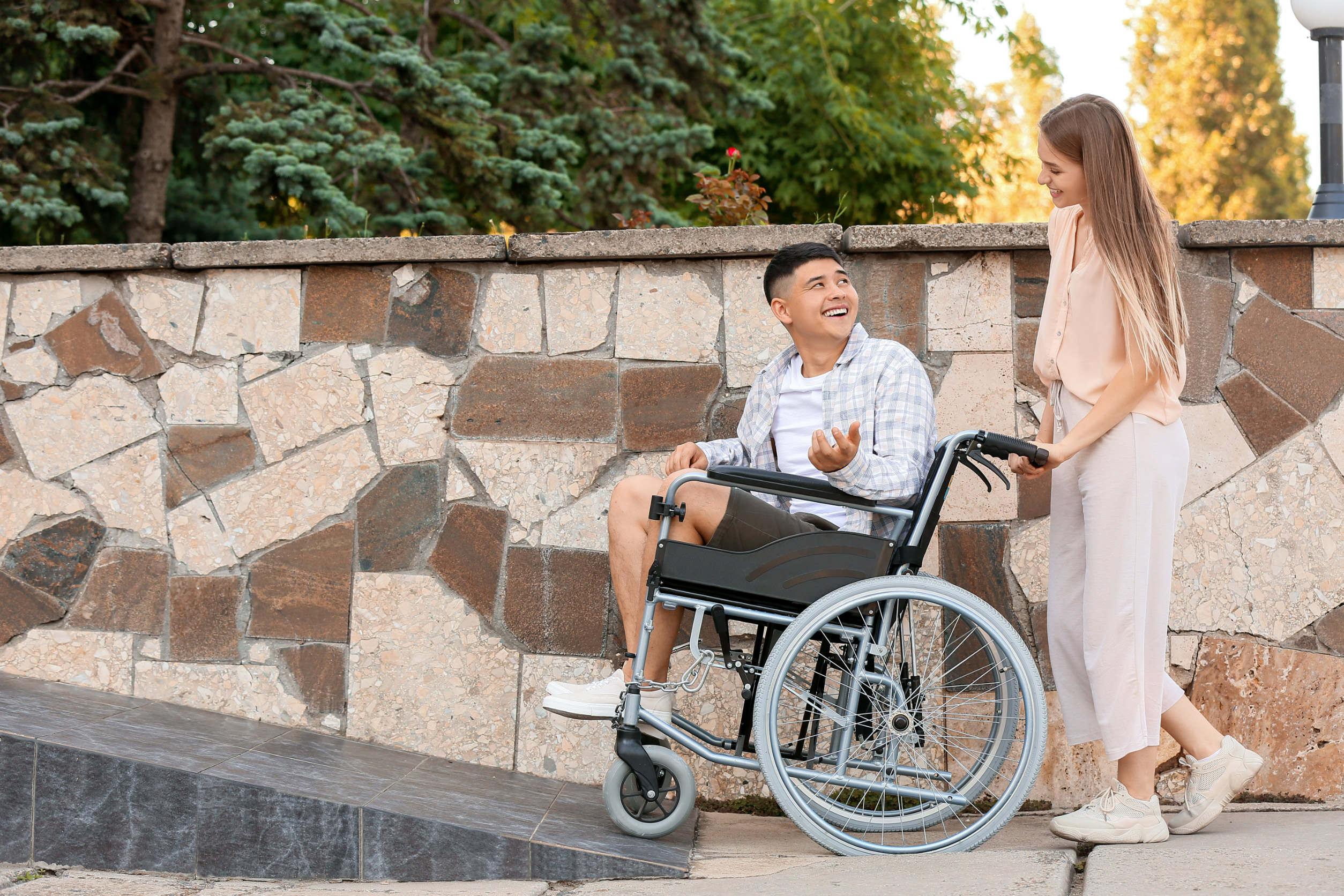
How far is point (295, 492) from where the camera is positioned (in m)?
3.38

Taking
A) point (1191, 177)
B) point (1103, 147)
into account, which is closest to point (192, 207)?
point (1103, 147)

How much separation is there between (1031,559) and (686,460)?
109 cm

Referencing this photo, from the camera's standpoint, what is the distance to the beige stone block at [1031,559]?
3.16 metres

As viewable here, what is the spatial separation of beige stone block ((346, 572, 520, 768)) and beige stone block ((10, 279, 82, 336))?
4.18 feet

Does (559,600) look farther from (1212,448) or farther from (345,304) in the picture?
(1212,448)

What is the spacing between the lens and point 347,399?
11.1 feet

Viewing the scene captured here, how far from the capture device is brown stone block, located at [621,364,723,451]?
326 cm

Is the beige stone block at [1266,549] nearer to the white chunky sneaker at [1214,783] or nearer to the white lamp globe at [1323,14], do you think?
the white chunky sneaker at [1214,783]

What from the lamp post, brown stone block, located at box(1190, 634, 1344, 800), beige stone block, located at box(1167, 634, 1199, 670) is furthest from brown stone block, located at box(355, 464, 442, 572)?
the lamp post

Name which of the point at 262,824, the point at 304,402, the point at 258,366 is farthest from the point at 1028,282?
the point at 262,824

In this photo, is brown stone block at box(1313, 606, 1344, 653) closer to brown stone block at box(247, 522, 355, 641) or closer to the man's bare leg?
the man's bare leg

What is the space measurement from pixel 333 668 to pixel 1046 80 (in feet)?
127

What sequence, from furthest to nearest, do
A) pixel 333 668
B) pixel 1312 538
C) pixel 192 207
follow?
1. pixel 192 207
2. pixel 333 668
3. pixel 1312 538

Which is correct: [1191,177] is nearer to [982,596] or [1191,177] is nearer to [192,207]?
[192,207]
